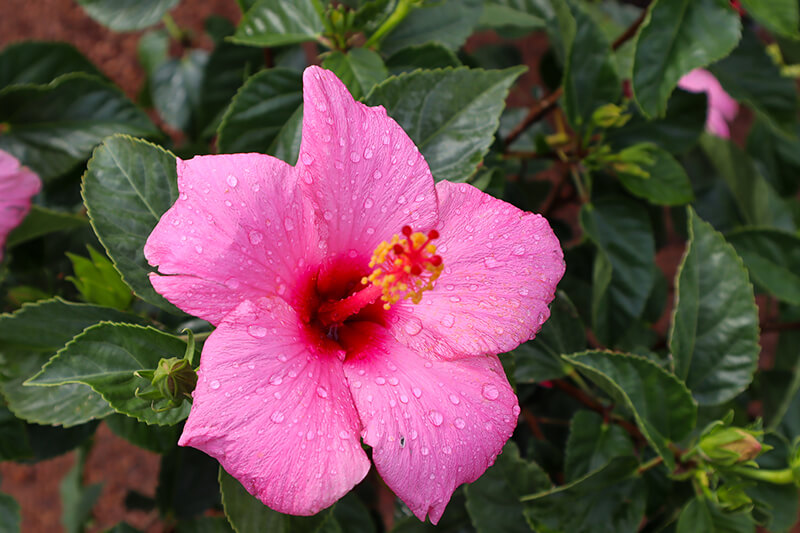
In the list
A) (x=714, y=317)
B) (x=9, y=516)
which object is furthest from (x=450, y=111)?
(x=9, y=516)

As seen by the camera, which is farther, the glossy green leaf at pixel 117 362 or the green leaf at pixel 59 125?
the green leaf at pixel 59 125

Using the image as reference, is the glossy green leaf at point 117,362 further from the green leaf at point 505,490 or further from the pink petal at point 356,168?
the green leaf at point 505,490

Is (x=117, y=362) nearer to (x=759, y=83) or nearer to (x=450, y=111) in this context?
(x=450, y=111)

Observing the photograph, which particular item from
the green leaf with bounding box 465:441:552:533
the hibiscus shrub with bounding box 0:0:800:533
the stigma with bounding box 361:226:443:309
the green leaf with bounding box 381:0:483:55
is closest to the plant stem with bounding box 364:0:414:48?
the hibiscus shrub with bounding box 0:0:800:533

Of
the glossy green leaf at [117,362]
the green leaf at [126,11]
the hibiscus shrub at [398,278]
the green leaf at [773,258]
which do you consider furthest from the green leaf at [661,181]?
the green leaf at [126,11]

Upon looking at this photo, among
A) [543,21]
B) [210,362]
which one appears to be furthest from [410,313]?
[543,21]

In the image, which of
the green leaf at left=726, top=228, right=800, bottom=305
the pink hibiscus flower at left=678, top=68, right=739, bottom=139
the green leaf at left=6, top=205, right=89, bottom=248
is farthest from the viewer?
the pink hibiscus flower at left=678, top=68, right=739, bottom=139

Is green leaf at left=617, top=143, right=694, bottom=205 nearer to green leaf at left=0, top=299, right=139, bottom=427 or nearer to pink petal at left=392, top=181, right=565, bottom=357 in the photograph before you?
pink petal at left=392, top=181, right=565, bottom=357
